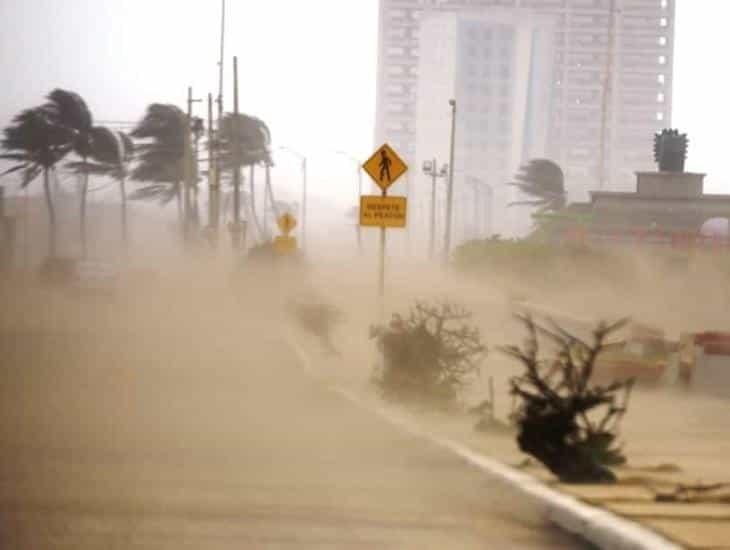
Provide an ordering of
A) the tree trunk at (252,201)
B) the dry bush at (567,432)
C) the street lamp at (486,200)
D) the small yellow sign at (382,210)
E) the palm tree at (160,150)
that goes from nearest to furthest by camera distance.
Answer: the dry bush at (567,432), the small yellow sign at (382,210), the palm tree at (160,150), the street lamp at (486,200), the tree trunk at (252,201)

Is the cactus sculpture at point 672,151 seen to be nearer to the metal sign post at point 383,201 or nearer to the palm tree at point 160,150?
the palm tree at point 160,150

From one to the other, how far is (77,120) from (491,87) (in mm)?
39465

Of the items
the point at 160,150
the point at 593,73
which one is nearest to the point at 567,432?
the point at 160,150

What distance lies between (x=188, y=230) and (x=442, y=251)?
11.6 meters

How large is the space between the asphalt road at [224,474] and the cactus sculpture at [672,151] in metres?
42.7

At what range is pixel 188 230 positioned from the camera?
77.1 metres

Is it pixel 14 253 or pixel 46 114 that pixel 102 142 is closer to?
pixel 46 114

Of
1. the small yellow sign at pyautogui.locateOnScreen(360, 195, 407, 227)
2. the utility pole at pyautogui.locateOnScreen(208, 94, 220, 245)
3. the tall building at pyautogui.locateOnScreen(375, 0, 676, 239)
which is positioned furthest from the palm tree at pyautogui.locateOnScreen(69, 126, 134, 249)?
the small yellow sign at pyautogui.locateOnScreen(360, 195, 407, 227)

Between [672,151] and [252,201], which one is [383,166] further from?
[252,201]

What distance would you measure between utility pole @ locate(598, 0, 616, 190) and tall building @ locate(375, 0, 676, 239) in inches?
2.1

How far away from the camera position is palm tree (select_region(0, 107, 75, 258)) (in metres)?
49.5

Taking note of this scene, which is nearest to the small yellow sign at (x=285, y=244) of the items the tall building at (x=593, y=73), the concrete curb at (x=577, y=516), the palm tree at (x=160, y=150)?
the palm tree at (x=160, y=150)

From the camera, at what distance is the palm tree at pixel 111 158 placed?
2459 inches

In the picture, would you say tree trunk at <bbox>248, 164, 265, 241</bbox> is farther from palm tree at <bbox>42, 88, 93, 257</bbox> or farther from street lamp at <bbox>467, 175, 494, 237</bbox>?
palm tree at <bbox>42, 88, 93, 257</bbox>
